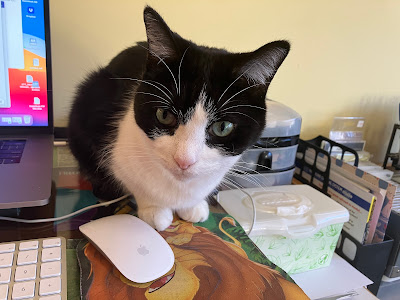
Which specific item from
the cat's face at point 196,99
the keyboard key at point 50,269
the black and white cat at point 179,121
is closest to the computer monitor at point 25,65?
the black and white cat at point 179,121

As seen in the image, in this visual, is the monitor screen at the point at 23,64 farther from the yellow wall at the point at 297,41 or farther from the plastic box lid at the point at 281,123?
the plastic box lid at the point at 281,123

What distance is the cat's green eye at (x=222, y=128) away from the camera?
52 centimetres

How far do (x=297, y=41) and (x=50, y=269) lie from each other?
3.16 feet

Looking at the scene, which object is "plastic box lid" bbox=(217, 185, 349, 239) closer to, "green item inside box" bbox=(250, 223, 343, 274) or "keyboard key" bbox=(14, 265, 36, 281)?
"green item inside box" bbox=(250, 223, 343, 274)

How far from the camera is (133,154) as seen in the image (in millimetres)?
622

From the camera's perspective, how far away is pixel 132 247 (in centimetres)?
49

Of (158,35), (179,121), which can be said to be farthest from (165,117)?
(158,35)

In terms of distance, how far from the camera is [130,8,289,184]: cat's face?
0.50m

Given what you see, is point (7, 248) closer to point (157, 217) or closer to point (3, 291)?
point (3, 291)

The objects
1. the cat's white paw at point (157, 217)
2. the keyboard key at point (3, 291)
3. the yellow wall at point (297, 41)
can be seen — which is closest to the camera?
the keyboard key at point (3, 291)

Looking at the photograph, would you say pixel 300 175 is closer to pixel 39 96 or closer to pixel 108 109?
pixel 108 109

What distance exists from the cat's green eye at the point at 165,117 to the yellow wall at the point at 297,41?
411 millimetres

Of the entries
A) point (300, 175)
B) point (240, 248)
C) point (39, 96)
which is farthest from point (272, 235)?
point (39, 96)

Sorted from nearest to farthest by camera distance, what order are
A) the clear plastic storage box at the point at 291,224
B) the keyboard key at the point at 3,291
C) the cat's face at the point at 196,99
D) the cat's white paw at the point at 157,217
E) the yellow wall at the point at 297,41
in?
the keyboard key at the point at 3,291
the cat's face at the point at 196,99
the cat's white paw at the point at 157,217
the clear plastic storage box at the point at 291,224
the yellow wall at the point at 297,41
